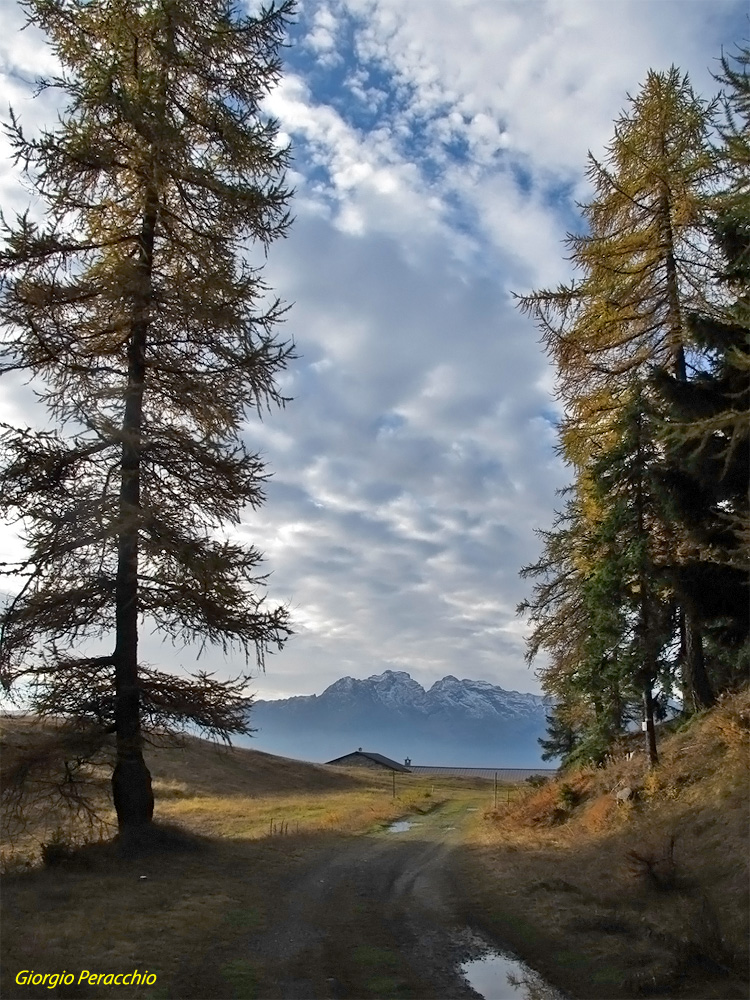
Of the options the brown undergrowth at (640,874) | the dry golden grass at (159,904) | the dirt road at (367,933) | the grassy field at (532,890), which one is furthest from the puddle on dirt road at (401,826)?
the dirt road at (367,933)

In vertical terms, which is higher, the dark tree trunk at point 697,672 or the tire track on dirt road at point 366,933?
the dark tree trunk at point 697,672

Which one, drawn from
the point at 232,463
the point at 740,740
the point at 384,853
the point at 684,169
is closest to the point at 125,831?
the point at 384,853

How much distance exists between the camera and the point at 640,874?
10875 millimetres

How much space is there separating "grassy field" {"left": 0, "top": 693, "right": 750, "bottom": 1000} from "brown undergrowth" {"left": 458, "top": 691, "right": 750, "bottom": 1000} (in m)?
0.03

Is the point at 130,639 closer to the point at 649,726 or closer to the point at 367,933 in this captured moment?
the point at 367,933

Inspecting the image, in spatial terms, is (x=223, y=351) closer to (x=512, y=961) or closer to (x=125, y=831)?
(x=125, y=831)

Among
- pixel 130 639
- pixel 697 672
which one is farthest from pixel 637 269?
pixel 130 639

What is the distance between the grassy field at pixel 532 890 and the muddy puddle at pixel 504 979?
24 cm

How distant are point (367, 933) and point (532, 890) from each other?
3634 millimetres

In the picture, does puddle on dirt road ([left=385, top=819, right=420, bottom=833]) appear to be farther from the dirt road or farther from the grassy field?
the dirt road

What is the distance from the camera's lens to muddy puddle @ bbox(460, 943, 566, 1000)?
279 inches

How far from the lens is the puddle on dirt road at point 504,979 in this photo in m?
7.08

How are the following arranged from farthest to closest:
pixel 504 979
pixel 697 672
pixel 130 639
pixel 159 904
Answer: pixel 697 672 → pixel 130 639 → pixel 159 904 → pixel 504 979
